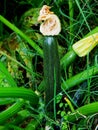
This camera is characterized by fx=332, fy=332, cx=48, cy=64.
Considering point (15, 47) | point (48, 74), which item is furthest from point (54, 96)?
point (15, 47)

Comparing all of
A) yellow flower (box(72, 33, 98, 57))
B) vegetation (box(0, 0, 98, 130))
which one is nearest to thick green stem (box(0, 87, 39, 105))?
vegetation (box(0, 0, 98, 130))

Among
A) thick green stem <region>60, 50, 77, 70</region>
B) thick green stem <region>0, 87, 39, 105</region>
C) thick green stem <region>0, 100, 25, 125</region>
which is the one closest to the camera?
thick green stem <region>0, 87, 39, 105</region>

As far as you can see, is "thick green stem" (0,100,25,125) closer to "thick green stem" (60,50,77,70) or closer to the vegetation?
the vegetation

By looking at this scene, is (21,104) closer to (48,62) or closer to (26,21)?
(48,62)

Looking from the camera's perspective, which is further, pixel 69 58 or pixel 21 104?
pixel 69 58

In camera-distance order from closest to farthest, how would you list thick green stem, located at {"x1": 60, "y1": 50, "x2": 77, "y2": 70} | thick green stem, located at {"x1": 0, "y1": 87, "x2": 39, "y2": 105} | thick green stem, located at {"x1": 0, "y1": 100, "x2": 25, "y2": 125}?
1. thick green stem, located at {"x1": 0, "y1": 87, "x2": 39, "y2": 105}
2. thick green stem, located at {"x1": 0, "y1": 100, "x2": 25, "y2": 125}
3. thick green stem, located at {"x1": 60, "y1": 50, "x2": 77, "y2": 70}

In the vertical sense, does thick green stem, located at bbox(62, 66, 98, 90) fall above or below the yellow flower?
below
